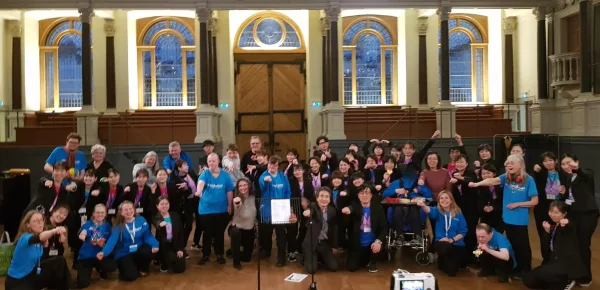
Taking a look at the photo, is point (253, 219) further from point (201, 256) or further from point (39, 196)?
point (39, 196)

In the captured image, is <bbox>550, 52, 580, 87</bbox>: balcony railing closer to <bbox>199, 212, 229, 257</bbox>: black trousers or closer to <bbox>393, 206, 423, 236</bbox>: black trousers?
<bbox>393, 206, 423, 236</bbox>: black trousers

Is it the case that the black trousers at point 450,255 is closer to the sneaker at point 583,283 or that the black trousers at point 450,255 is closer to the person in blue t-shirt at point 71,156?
the sneaker at point 583,283

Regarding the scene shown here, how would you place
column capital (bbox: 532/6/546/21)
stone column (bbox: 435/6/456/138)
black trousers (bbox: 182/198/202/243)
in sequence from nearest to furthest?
black trousers (bbox: 182/198/202/243) < stone column (bbox: 435/6/456/138) < column capital (bbox: 532/6/546/21)

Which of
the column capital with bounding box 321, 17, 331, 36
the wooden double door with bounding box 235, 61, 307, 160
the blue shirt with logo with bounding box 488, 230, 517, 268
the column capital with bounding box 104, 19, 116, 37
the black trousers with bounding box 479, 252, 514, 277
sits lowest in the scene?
the black trousers with bounding box 479, 252, 514, 277

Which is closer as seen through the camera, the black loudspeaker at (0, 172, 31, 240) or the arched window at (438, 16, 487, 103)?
the black loudspeaker at (0, 172, 31, 240)

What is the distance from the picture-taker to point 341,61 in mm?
16766

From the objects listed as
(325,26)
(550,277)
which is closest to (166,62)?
(325,26)

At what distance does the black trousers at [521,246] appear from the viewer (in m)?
6.36

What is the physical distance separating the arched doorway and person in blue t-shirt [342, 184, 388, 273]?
9.52 meters

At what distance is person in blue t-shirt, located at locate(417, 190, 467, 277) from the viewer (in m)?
6.67

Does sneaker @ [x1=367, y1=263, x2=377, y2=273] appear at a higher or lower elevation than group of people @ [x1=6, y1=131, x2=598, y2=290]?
lower

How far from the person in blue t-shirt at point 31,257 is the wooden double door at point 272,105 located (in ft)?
35.8

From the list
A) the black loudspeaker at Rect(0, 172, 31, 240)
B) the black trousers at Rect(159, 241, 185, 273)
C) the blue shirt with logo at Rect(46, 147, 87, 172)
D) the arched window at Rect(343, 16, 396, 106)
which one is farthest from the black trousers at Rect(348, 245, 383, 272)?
the arched window at Rect(343, 16, 396, 106)

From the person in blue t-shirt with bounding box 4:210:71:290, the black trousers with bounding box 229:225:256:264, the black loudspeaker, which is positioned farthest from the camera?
the black loudspeaker
